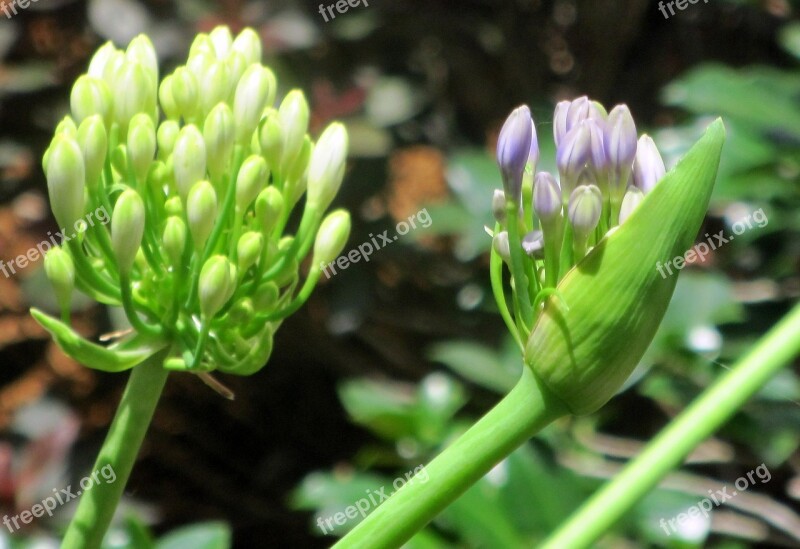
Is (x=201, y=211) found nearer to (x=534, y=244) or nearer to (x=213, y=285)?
(x=213, y=285)

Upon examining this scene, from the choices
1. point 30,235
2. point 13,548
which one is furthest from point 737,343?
point 30,235

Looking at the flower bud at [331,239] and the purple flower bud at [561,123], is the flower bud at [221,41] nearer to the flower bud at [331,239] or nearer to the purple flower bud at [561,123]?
the flower bud at [331,239]

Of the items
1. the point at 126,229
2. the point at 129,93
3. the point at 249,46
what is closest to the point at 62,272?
the point at 126,229

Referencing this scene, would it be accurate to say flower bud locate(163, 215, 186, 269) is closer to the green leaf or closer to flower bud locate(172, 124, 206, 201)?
flower bud locate(172, 124, 206, 201)

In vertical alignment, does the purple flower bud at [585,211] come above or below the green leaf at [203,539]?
above

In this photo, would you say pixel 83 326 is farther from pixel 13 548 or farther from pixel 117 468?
pixel 117 468

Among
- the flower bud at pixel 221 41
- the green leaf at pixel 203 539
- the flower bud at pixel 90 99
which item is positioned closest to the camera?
the flower bud at pixel 90 99

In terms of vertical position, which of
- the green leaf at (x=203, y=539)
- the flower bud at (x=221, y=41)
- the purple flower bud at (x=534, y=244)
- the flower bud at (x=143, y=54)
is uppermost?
the flower bud at (x=143, y=54)

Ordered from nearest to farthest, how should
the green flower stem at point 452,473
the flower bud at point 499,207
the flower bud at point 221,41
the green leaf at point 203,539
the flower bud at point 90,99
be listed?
the green flower stem at point 452,473, the flower bud at point 499,207, the flower bud at point 90,99, the flower bud at point 221,41, the green leaf at point 203,539

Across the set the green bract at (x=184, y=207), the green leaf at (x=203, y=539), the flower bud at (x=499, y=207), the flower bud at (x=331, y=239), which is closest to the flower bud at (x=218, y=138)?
the green bract at (x=184, y=207)
